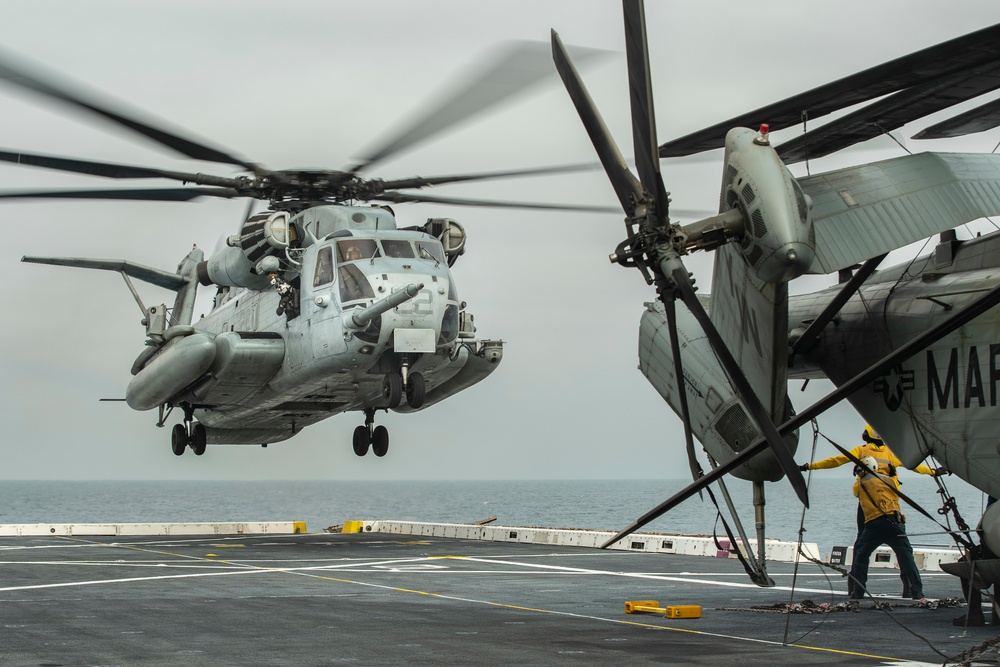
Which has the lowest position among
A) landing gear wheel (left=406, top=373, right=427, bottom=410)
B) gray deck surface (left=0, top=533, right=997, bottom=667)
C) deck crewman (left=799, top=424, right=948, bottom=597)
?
gray deck surface (left=0, top=533, right=997, bottom=667)

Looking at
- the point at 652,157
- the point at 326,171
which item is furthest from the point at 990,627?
the point at 326,171

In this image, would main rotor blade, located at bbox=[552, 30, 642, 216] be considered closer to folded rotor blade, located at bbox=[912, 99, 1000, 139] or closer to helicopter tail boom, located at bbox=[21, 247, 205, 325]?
folded rotor blade, located at bbox=[912, 99, 1000, 139]

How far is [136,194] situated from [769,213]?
15.1 meters

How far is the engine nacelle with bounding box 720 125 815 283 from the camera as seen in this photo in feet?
31.4

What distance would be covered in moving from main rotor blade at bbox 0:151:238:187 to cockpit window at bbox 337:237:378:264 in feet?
9.27

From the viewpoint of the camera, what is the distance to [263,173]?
2272 cm

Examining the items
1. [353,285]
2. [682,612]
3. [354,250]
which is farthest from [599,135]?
[354,250]

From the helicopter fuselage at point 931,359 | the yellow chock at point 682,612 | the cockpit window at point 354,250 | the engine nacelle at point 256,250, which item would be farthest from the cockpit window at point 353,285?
the yellow chock at point 682,612

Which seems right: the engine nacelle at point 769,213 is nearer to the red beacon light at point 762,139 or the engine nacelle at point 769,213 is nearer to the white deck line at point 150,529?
the red beacon light at point 762,139

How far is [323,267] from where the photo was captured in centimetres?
2242

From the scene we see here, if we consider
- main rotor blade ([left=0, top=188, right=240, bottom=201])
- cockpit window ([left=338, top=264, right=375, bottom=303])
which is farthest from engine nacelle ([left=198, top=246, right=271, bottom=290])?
cockpit window ([left=338, top=264, right=375, bottom=303])

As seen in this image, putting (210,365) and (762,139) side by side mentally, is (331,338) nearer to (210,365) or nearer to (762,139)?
(210,365)

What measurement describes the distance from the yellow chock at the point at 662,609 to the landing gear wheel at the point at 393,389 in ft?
29.8

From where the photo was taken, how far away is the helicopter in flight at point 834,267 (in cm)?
975
